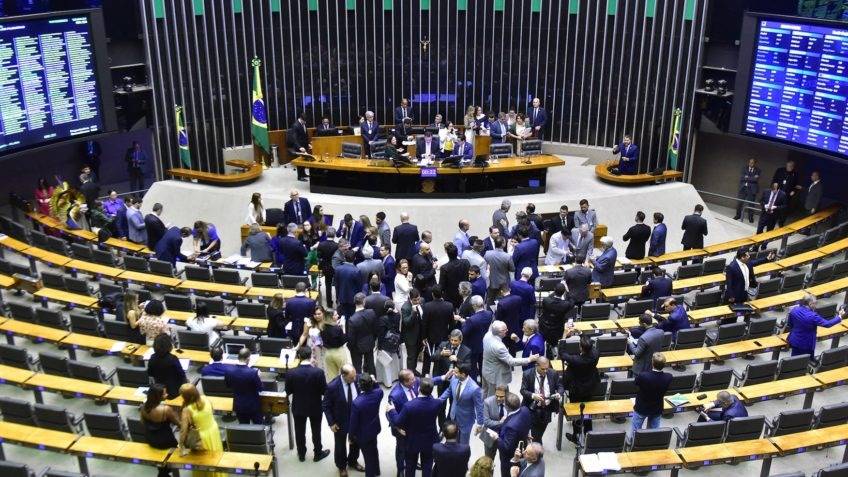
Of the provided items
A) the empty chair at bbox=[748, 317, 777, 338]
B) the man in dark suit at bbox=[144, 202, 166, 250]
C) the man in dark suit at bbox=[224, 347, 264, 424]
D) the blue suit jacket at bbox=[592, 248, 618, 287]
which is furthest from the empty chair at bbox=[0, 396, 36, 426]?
the empty chair at bbox=[748, 317, 777, 338]

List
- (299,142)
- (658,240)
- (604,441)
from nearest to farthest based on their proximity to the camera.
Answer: (604,441)
(658,240)
(299,142)

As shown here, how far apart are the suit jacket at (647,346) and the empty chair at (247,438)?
3.98m

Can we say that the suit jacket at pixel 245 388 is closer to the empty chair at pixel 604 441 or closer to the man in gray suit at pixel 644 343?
the empty chair at pixel 604 441

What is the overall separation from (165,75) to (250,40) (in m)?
2.02

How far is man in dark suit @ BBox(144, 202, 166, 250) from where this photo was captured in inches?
485

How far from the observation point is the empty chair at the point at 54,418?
8.05 m

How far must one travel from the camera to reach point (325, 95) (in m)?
18.6

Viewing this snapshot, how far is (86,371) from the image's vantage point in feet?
29.5

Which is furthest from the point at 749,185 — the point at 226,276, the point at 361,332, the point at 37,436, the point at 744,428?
the point at 37,436

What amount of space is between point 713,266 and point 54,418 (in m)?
9.12

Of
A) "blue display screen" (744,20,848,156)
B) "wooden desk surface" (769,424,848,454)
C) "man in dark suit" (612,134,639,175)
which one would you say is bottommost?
"wooden desk surface" (769,424,848,454)

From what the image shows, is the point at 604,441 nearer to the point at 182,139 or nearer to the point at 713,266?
the point at 713,266

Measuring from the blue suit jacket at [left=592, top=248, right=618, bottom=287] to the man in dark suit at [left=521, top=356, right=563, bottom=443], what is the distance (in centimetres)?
372

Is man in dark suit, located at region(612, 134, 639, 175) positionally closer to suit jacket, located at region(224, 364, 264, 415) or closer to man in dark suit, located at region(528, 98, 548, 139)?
man in dark suit, located at region(528, 98, 548, 139)
